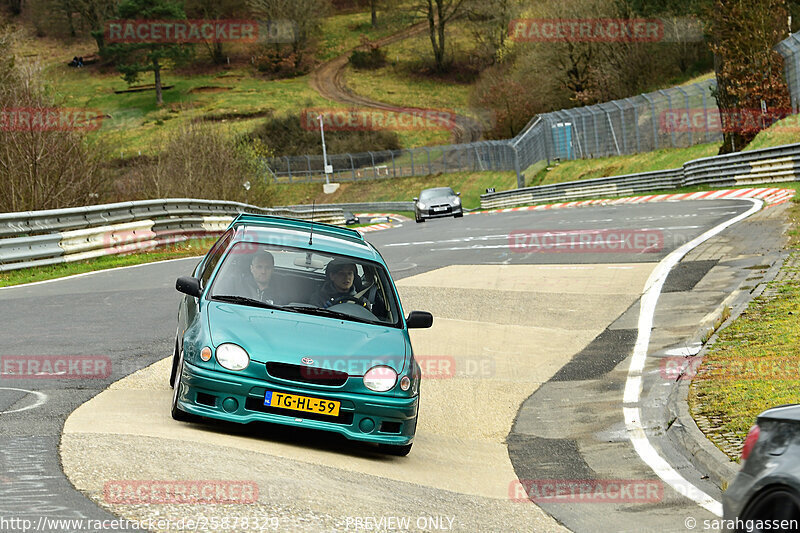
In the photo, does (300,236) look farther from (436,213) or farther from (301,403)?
(436,213)

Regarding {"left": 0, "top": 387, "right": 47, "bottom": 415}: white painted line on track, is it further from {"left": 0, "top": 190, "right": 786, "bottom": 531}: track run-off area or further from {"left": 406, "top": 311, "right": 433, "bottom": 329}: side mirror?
{"left": 406, "top": 311, "right": 433, "bottom": 329}: side mirror

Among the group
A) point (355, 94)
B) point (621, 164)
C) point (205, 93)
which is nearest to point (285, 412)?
point (621, 164)

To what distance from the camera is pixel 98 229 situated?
2161cm

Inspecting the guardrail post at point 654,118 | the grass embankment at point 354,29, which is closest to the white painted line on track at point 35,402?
the guardrail post at point 654,118

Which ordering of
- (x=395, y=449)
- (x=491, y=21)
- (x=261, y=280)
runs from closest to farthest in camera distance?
(x=395, y=449), (x=261, y=280), (x=491, y=21)

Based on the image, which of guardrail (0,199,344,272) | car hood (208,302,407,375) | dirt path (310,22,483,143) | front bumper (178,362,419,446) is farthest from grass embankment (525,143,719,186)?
dirt path (310,22,483,143)

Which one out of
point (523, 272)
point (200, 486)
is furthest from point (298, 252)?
point (523, 272)

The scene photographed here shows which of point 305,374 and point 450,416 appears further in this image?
point 450,416

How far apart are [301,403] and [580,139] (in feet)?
170

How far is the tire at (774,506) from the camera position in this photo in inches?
169

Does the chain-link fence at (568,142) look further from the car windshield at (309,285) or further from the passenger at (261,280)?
the passenger at (261,280)

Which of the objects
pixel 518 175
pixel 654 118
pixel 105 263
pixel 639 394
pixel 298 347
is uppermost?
pixel 298 347

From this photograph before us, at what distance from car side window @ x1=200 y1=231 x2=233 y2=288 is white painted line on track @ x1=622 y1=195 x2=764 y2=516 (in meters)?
3.82

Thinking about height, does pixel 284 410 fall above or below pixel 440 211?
above
